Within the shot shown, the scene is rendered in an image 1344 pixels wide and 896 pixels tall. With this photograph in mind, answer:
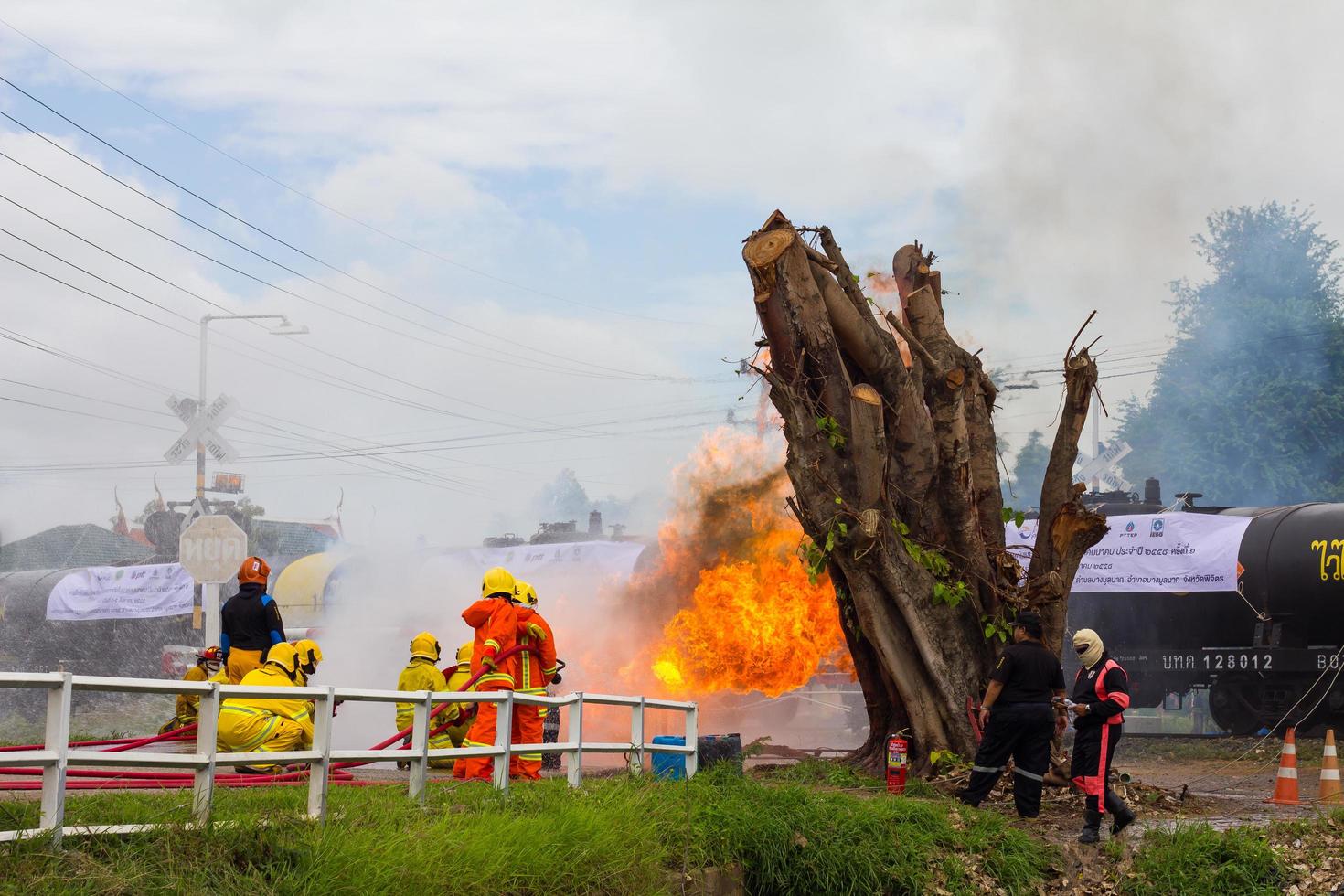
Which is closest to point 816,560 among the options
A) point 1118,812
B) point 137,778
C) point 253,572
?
point 1118,812

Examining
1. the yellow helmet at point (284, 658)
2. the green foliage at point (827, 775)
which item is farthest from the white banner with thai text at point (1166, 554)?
the yellow helmet at point (284, 658)

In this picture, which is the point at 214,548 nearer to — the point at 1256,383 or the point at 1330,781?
the point at 1330,781

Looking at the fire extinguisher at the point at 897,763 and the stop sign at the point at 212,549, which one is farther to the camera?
the stop sign at the point at 212,549

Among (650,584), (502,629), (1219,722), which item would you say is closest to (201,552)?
(650,584)

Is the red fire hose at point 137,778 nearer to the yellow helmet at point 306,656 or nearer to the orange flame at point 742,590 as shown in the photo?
the yellow helmet at point 306,656

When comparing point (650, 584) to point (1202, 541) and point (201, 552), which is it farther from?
point (1202, 541)

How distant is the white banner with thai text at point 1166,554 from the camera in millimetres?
20016

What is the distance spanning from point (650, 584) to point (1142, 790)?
12192mm

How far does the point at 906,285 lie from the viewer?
13367 mm

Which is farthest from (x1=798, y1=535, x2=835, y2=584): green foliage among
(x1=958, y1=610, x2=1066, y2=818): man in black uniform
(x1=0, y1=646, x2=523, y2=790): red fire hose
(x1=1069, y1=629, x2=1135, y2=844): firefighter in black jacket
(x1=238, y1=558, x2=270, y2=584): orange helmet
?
(x1=238, y1=558, x2=270, y2=584): orange helmet

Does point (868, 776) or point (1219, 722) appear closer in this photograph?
point (868, 776)

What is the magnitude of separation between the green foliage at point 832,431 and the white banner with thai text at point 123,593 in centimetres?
2020

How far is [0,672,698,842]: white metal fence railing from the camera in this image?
564cm

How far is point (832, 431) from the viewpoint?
1223cm
